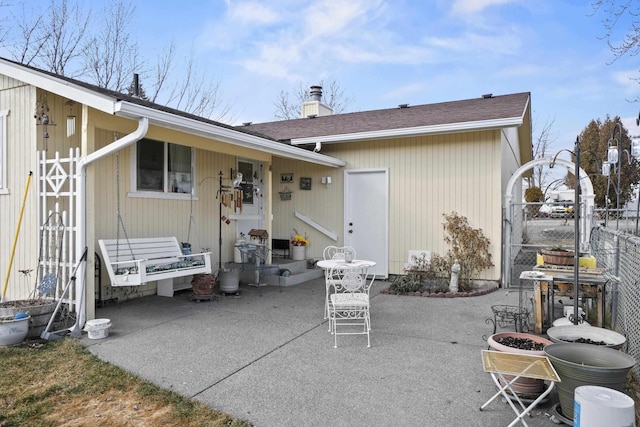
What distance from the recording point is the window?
6371 millimetres

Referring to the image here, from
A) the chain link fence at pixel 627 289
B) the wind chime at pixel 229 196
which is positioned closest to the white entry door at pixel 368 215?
the wind chime at pixel 229 196

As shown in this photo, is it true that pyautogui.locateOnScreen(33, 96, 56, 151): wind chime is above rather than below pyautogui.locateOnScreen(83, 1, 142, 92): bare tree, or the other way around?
below

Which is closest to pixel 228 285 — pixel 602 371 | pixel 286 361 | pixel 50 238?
pixel 50 238

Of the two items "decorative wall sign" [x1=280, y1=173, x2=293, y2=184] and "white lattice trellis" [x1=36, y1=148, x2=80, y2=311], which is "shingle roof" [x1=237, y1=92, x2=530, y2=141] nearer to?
"decorative wall sign" [x1=280, y1=173, x2=293, y2=184]

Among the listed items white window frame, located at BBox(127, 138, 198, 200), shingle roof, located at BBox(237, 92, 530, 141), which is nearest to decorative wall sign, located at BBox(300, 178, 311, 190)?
shingle roof, located at BBox(237, 92, 530, 141)

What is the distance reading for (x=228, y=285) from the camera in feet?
21.4

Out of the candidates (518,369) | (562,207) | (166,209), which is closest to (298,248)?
(166,209)

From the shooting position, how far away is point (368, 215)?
28.0 ft

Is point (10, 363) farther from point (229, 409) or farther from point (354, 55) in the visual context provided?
point (354, 55)

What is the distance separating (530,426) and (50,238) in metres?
5.42

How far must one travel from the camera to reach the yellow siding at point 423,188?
24.2 feet

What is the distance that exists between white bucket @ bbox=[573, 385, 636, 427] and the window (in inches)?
240

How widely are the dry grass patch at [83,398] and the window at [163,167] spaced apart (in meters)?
3.23

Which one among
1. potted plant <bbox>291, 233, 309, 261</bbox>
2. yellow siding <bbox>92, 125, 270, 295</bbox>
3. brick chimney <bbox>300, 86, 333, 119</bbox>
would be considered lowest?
potted plant <bbox>291, 233, 309, 261</bbox>
